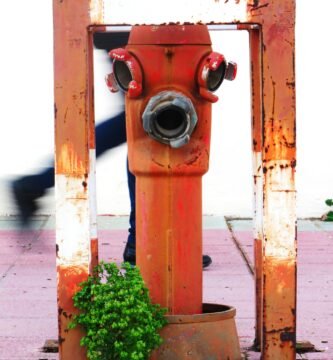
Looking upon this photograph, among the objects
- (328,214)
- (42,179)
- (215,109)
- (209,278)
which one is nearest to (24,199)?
(42,179)

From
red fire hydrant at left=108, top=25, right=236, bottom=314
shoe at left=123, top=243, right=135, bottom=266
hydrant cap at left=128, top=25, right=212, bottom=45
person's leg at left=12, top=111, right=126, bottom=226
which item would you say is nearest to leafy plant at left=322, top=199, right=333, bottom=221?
person's leg at left=12, top=111, right=126, bottom=226

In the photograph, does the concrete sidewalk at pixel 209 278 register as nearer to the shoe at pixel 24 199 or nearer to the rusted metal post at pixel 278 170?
the shoe at pixel 24 199

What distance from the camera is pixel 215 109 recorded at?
30.2 feet

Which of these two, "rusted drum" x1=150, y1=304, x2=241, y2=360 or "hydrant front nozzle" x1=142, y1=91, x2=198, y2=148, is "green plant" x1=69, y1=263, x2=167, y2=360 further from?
"hydrant front nozzle" x1=142, y1=91, x2=198, y2=148

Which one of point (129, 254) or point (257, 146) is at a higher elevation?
point (257, 146)

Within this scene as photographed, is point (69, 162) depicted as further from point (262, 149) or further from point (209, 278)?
point (209, 278)

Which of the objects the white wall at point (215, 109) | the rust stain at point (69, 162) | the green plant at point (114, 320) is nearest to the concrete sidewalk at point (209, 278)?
the white wall at point (215, 109)

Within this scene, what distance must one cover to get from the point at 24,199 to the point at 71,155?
5.06m

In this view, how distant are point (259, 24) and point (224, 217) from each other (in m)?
5.28

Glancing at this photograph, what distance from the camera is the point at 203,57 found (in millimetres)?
4551

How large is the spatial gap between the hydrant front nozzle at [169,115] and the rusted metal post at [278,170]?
0.32 m

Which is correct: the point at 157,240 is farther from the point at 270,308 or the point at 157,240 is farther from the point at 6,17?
the point at 6,17

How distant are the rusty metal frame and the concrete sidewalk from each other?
69 cm

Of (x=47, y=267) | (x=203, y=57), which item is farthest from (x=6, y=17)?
(x=203, y=57)
